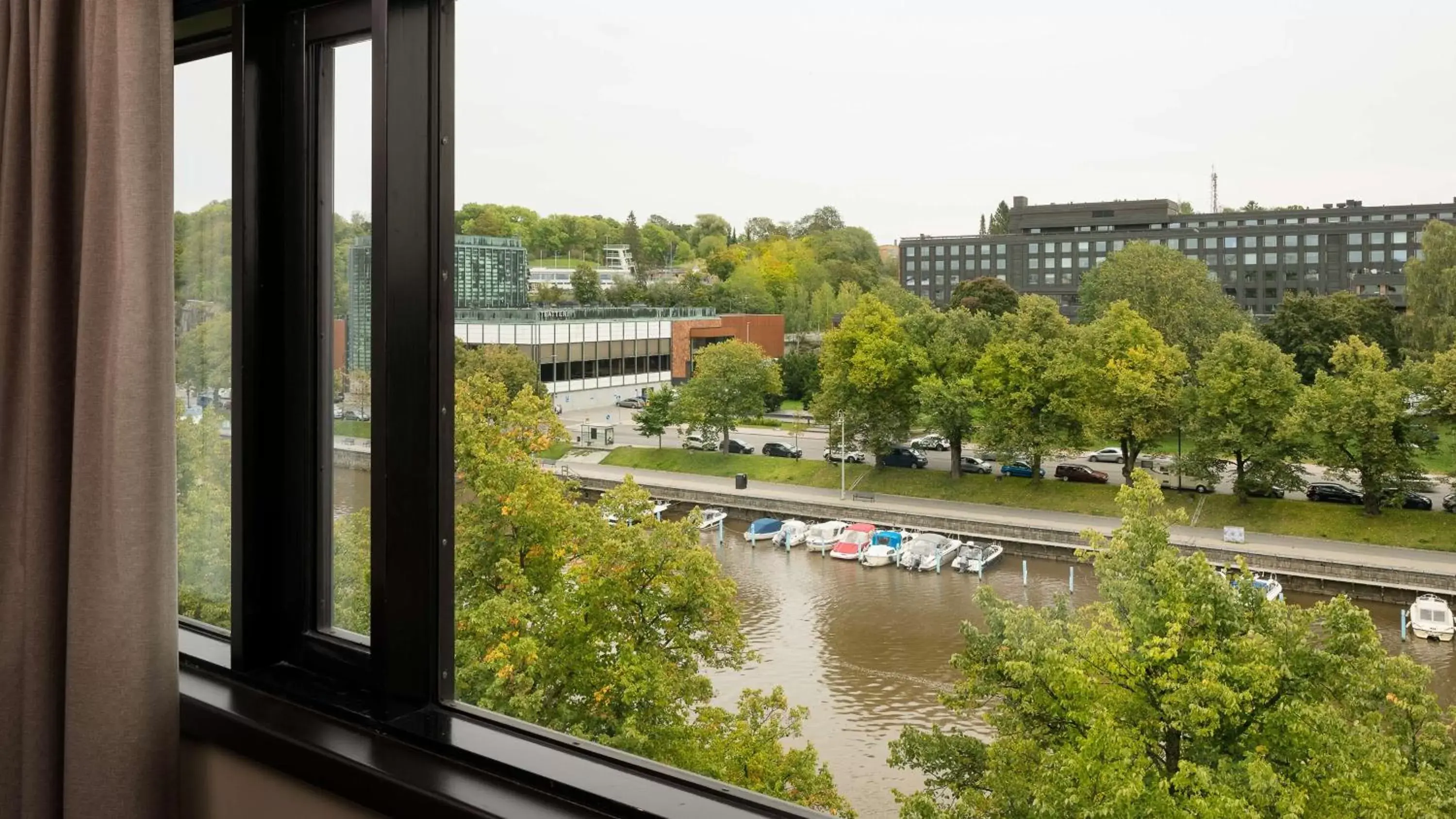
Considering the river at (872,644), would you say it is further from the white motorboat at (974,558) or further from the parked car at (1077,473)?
the parked car at (1077,473)

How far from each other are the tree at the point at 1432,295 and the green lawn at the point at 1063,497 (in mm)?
243

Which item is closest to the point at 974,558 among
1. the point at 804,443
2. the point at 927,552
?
the point at 927,552

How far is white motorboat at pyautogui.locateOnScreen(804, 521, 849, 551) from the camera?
215 cm

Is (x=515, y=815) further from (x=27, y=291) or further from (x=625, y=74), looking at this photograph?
(x=625, y=74)

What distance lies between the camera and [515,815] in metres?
1.31

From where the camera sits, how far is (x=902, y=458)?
2080mm

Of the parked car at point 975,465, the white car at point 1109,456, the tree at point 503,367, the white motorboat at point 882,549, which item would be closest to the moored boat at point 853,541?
the white motorboat at point 882,549

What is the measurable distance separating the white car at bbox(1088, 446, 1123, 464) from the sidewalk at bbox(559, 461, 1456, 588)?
0.34ft

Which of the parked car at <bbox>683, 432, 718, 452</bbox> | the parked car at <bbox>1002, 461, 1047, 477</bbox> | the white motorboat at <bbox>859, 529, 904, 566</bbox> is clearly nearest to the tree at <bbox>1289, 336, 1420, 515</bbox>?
the parked car at <bbox>1002, 461, 1047, 477</bbox>

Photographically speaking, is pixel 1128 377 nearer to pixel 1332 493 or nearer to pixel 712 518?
pixel 1332 493

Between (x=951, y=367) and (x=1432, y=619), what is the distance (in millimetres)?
850

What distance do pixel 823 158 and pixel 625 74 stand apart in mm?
599

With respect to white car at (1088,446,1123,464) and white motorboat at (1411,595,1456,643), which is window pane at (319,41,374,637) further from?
white motorboat at (1411,595,1456,643)

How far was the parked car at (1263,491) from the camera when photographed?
5.30 feet
